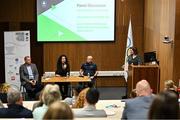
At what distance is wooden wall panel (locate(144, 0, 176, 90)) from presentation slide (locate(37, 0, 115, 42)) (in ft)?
3.67

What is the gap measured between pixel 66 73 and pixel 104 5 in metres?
2.80

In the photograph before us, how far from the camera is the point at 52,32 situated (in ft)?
38.0

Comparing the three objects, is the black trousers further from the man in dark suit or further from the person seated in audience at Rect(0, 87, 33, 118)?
the person seated in audience at Rect(0, 87, 33, 118)

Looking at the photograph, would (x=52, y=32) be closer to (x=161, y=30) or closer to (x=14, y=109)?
(x=161, y=30)

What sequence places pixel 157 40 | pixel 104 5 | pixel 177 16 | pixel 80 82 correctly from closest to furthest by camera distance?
pixel 177 16
pixel 80 82
pixel 157 40
pixel 104 5

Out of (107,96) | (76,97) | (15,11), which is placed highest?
(15,11)

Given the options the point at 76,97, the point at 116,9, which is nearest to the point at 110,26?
the point at 116,9

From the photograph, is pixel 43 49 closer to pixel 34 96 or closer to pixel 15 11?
pixel 15 11

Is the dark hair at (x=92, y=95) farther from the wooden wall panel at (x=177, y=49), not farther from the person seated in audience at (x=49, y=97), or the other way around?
the wooden wall panel at (x=177, y=49)

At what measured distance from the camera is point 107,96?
1052cm

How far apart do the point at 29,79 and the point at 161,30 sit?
3649 millimetres

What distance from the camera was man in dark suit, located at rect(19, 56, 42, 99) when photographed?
940cm

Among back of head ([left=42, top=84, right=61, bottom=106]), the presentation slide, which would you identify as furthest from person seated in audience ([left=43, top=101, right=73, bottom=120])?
the presentation slide

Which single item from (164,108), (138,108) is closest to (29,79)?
(138,108)
